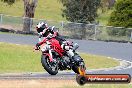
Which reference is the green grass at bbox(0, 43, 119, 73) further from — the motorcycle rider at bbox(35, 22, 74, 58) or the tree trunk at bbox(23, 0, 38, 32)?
the tree trunk at bbox(23, 0, 38, 32)

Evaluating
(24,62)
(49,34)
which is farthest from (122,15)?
(49,34)

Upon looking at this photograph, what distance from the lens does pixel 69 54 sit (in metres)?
10.1

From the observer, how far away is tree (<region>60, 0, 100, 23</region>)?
166 feet

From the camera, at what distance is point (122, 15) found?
4694 centimetres

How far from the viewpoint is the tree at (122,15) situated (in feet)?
153

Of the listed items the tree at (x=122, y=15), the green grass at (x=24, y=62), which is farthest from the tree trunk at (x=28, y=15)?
the green grass at (x=24, y=62)

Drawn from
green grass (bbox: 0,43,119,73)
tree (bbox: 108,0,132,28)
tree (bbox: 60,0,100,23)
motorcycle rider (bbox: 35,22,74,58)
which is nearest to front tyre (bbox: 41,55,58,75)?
motorcycle rider (bbox: 35,22,74,58)

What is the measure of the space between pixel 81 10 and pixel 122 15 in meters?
5.60

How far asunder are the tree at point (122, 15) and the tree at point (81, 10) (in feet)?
12.2

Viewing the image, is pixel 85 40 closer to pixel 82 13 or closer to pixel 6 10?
pixel 82 13

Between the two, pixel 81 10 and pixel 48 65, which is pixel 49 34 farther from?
pixel 81 10

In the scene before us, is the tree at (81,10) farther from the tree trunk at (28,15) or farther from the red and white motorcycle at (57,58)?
the red and white motorcycle at (57,58)

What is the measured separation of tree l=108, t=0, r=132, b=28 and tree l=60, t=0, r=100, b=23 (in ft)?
12.2

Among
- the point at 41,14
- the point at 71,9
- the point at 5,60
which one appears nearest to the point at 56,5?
the point at 41,14
